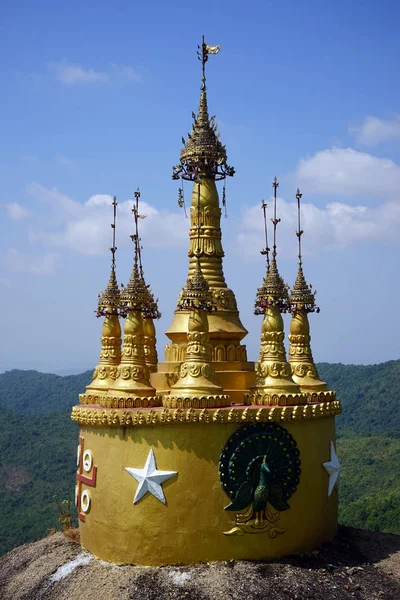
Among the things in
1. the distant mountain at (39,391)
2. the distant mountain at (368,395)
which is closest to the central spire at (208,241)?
the distant mountain at (368,395)

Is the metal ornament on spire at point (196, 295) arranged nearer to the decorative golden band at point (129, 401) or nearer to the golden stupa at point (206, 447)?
the golden stupa at point (206, 447)

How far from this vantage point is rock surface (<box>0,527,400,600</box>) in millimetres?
14492

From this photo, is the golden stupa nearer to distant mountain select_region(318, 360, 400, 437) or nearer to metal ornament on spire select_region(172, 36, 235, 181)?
metal ornament on spire select_region(172, 36, 235, 181)

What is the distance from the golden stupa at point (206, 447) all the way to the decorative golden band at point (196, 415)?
0.02 m

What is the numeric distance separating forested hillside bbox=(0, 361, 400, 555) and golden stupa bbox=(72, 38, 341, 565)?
12823 millimetres

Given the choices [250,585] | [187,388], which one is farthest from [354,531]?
[187,388]

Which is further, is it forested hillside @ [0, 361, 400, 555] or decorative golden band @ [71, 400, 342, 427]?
forested hillside @ [0, 361, 400, 555]

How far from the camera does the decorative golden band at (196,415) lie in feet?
50.3

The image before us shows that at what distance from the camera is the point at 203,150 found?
727 inches

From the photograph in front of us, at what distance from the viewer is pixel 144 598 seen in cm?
1436

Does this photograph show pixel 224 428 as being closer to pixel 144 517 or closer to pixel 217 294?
pixel 144 517

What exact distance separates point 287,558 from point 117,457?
3.99 metres

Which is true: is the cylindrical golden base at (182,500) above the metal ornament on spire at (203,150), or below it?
below

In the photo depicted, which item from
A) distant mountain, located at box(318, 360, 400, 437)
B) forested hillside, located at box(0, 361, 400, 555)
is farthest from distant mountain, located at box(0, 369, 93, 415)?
distant mountain, located at box(318, 360, 400, 437)
